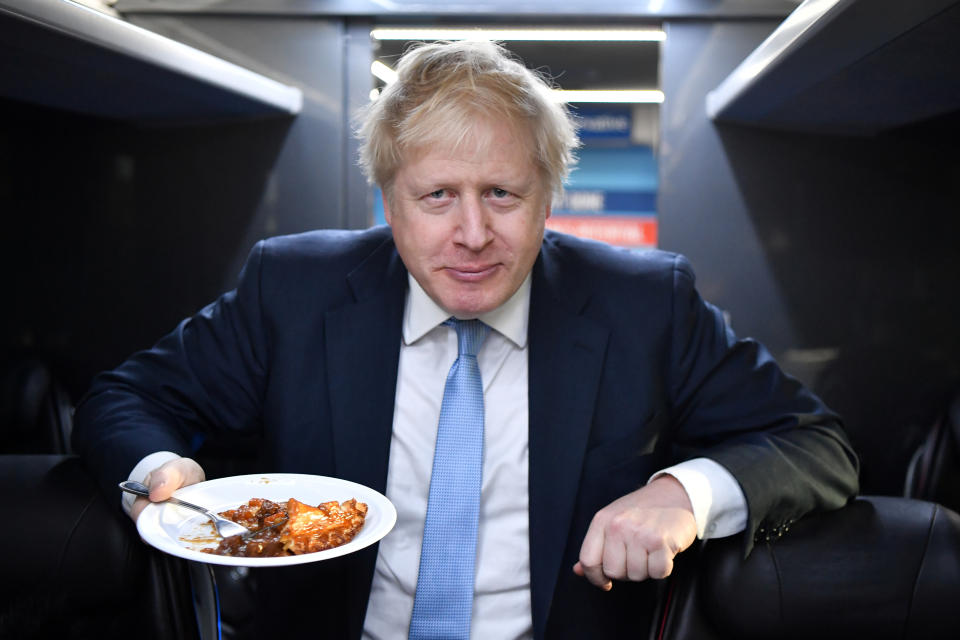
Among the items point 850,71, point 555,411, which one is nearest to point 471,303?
point 555,411

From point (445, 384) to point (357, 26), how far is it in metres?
1.37

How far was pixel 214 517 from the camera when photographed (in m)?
1.15

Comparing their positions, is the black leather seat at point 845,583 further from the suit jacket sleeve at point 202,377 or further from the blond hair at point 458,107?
the suit jacket sleeve at point 202,377

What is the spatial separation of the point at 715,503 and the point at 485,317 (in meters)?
0.56

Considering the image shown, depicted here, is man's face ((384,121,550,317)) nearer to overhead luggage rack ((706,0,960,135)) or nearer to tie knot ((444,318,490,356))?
tie knot ((444,318,490,356))

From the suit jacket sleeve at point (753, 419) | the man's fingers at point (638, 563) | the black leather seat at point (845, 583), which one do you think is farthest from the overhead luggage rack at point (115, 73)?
the black leather seat at point (845, 583)

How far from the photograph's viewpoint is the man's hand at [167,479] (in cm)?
120

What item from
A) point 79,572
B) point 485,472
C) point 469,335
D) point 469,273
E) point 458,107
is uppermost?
point 458,107

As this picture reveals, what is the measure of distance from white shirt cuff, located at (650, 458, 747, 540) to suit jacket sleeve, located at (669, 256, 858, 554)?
25 millimetres

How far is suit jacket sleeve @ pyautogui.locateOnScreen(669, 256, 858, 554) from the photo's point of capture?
1.37m

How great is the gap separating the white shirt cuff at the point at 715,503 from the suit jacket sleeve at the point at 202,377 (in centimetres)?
92

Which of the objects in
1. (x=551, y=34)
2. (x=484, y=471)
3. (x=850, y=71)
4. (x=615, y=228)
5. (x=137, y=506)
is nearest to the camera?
(x=137, y=506)

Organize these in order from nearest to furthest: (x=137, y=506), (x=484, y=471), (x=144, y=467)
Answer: (x=137, y=506) → (x=144, y=467) → (x=484, y=471)

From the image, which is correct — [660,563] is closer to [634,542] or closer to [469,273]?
[634,542]
